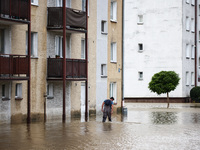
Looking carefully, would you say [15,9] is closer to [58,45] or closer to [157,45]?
[58,45]

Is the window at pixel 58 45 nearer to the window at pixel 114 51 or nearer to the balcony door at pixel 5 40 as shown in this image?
the balcony door at pixel 5 40

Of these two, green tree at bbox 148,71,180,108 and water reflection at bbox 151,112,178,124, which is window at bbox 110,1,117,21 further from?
green tree at bbox 148,71,180,108

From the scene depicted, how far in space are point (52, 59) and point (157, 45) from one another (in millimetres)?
32067

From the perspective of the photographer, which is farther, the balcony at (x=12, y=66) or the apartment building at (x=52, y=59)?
the apartment building at (x=52, y=59)

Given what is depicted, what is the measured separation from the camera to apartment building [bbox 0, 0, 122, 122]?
28.1 metres

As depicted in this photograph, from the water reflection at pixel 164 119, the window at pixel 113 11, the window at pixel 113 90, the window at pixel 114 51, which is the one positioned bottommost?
the water reflection at pixel 164 119

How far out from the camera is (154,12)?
6247 centimetres

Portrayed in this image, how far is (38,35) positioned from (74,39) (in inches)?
160

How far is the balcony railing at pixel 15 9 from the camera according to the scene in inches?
1057

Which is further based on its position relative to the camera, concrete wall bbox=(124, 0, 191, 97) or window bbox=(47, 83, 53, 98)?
concrete wall bbox=(124, 0, 191, 97)

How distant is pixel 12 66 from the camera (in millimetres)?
27609

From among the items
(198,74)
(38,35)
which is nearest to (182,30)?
(198,74)

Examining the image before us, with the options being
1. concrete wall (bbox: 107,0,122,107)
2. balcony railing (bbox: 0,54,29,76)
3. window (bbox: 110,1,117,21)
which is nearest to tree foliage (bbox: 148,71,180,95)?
concrete wall (bbox: 107,0,122,107)

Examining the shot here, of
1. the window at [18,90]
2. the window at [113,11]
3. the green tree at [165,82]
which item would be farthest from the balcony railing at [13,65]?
the green tree at [165,82]
